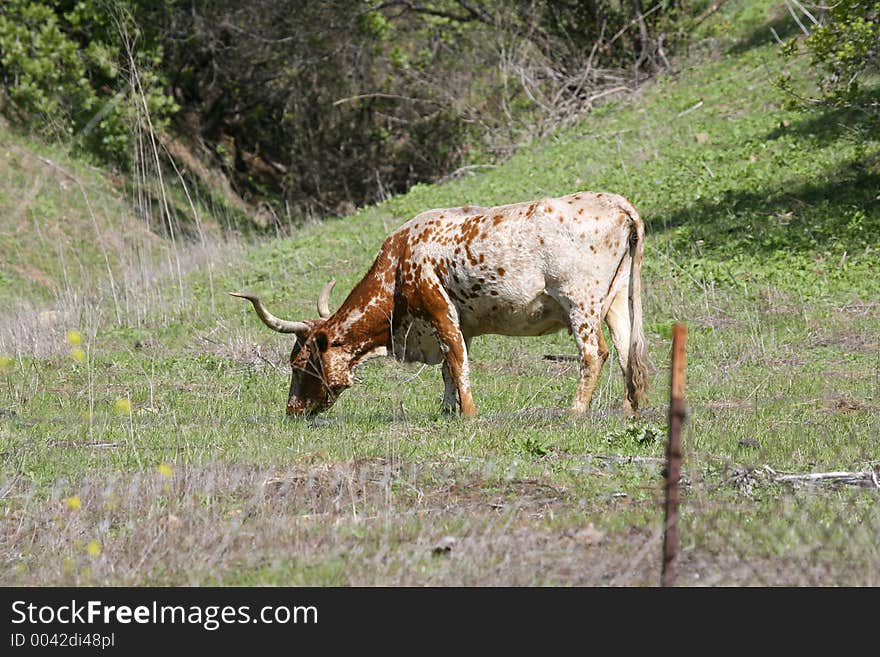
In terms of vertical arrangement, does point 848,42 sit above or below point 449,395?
above

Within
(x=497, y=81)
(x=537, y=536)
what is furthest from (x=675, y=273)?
(x=497, y=81)

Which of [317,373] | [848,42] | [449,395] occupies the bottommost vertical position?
[449,395]

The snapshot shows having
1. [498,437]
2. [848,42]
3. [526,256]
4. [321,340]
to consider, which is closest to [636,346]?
[526,256]

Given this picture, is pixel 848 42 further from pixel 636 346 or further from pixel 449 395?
pixel 449 395

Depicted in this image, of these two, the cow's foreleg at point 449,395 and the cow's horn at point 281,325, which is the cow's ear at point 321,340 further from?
the cow's foreleg at point 449,395

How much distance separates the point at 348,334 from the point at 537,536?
Result: 15.0 feet

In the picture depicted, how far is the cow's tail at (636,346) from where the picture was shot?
10.1m

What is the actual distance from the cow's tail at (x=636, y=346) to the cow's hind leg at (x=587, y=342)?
1.07ft

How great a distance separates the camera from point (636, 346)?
1020cm

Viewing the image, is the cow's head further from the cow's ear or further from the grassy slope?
the grassy slope

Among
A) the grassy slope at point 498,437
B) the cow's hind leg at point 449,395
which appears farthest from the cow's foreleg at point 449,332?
the grassy slope at point 498,437

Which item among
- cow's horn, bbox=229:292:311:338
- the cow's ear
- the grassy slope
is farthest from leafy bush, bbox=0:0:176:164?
the cow's ear

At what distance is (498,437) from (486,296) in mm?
1691
